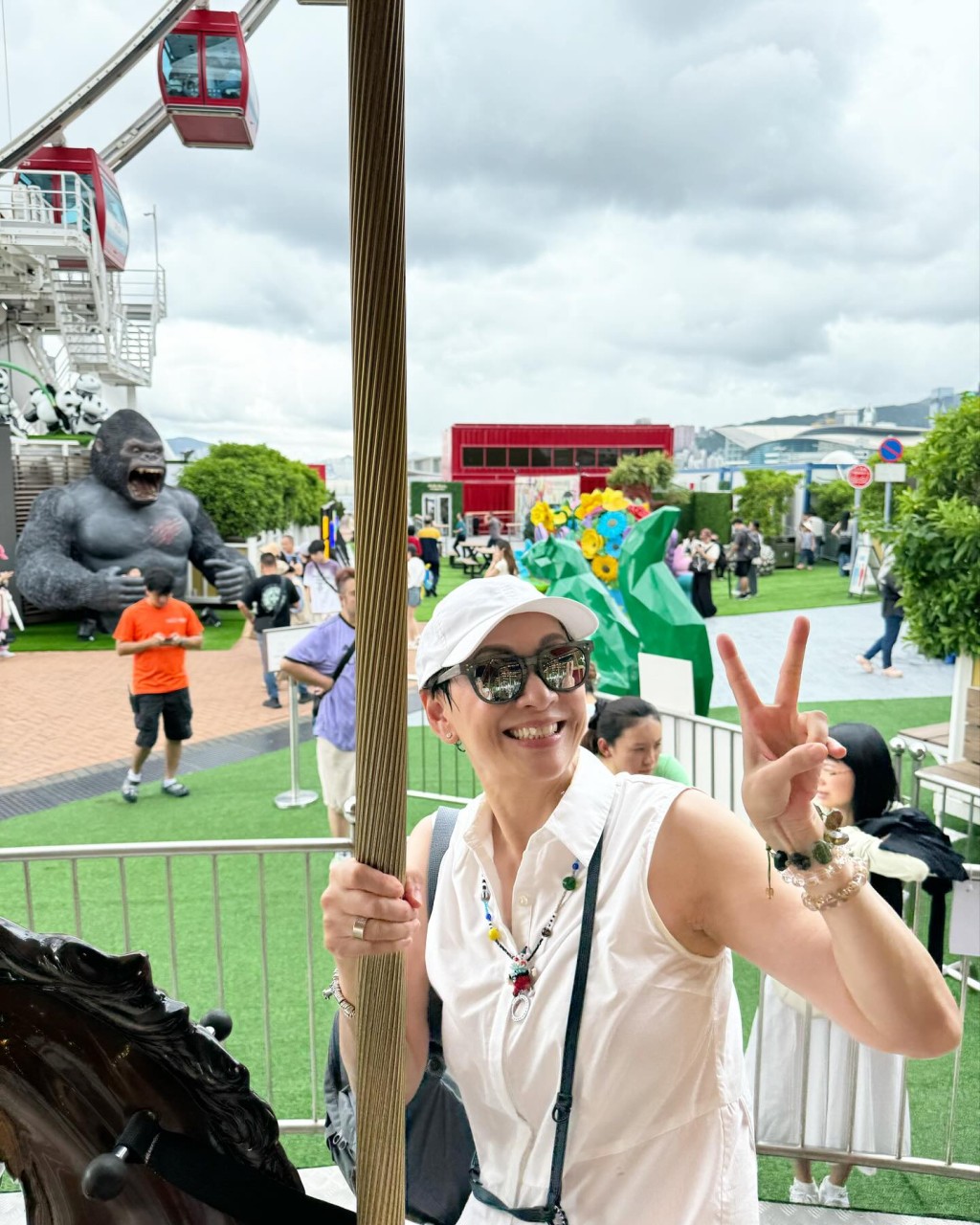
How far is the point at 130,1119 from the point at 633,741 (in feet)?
8.43

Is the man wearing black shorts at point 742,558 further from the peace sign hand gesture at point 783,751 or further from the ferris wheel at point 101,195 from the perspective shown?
the peace sign hand gesture at point 783,751

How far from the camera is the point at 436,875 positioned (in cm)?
145

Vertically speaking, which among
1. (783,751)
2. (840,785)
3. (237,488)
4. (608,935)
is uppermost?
(237,488)

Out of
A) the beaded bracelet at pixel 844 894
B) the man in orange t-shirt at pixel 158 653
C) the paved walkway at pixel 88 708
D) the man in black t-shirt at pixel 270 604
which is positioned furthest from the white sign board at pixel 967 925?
the man in black t-shirt at pixel 270 604

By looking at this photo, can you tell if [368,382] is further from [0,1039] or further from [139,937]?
[139,937]

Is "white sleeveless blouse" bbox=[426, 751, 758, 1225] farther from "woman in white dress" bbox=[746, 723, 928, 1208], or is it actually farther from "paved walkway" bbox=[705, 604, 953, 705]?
"paved walkway" bbox=[705, 604, 953, 705]

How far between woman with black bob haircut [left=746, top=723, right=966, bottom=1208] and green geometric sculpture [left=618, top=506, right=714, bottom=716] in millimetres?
3537

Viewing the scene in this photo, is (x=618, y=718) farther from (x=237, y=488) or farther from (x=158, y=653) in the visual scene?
(x=237, y=488)

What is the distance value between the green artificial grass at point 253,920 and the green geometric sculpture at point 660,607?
5.87 feet

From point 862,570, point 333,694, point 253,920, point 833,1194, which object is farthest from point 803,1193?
point 862,570

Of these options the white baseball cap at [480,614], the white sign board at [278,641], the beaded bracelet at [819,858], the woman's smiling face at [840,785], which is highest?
the white baseball cap at [480,614]

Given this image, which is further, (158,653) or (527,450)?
(527,450)

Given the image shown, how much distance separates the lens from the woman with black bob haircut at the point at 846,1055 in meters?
2.80

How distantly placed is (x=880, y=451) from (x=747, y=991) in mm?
15656
